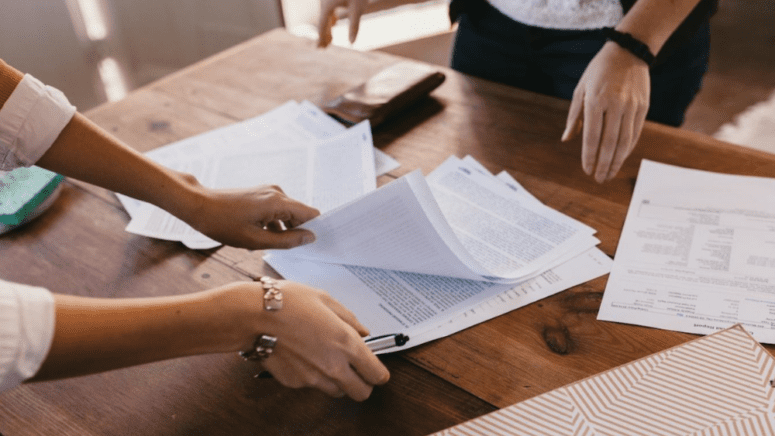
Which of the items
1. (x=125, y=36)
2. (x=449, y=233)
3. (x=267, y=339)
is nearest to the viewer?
(x=267, y=339)

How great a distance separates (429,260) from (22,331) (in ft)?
1.31

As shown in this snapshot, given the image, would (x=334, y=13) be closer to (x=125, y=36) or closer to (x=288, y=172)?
(x=288, y=172)

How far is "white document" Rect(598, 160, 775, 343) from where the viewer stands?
65 centimetres

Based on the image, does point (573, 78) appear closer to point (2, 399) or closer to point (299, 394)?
point (299, 394)

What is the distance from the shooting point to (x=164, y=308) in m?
0.50

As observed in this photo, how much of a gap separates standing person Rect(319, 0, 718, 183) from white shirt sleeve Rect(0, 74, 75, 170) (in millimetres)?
557

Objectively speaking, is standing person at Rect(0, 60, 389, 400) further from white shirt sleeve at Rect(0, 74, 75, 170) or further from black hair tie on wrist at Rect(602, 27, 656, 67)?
black hair tie on wrist at Rect(602, 27, 656, 67)

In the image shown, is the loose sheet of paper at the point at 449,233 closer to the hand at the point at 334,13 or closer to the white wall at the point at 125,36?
the hand at the point at 334,13

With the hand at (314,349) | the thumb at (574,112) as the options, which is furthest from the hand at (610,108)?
the hand at (314,349)

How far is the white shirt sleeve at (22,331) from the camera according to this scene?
1.41 feet

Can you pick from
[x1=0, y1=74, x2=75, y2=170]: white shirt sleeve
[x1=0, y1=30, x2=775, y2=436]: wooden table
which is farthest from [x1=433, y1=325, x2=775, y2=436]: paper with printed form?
[x1=0, y1=74, x2=75, y2=170]: white shirt sleeve

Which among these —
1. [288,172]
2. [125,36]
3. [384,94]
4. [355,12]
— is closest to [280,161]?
[288,172]

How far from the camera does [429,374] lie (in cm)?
62

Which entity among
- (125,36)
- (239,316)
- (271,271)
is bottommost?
(125,36)
